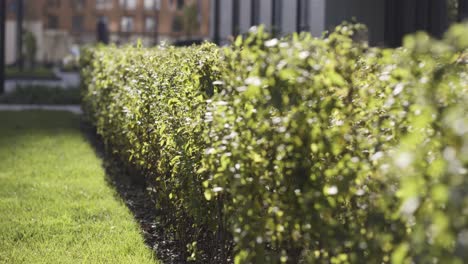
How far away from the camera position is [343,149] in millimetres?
3574

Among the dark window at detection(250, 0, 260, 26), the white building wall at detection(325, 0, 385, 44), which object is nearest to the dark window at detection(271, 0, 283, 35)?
the dark window at detection(250, 0, 260, 26)

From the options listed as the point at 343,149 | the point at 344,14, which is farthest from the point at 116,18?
the point at 343,149

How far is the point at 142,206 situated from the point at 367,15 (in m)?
12.4

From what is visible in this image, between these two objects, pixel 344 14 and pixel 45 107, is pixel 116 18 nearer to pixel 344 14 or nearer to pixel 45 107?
pixel 344 14

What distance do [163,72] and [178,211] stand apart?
125 centimetres

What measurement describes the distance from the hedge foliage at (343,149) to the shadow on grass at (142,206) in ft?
4.08

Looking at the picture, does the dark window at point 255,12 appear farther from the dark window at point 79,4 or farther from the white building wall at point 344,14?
the dark window at point 79,4

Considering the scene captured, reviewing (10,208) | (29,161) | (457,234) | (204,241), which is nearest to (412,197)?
(457,234)

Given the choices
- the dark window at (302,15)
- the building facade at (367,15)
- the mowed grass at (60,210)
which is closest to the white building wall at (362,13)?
the building facade at (367,15)

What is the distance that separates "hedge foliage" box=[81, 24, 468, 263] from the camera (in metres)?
2.51

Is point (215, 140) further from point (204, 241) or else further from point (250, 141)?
point (204, 241)

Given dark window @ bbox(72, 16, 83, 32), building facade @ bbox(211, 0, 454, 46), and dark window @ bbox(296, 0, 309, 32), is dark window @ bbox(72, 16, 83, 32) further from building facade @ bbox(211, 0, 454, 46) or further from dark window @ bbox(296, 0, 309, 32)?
dark window @ bbox(296, 0, 309, 32)

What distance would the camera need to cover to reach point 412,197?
2.33 m

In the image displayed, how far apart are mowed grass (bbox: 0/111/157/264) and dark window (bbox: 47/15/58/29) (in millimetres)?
57128
